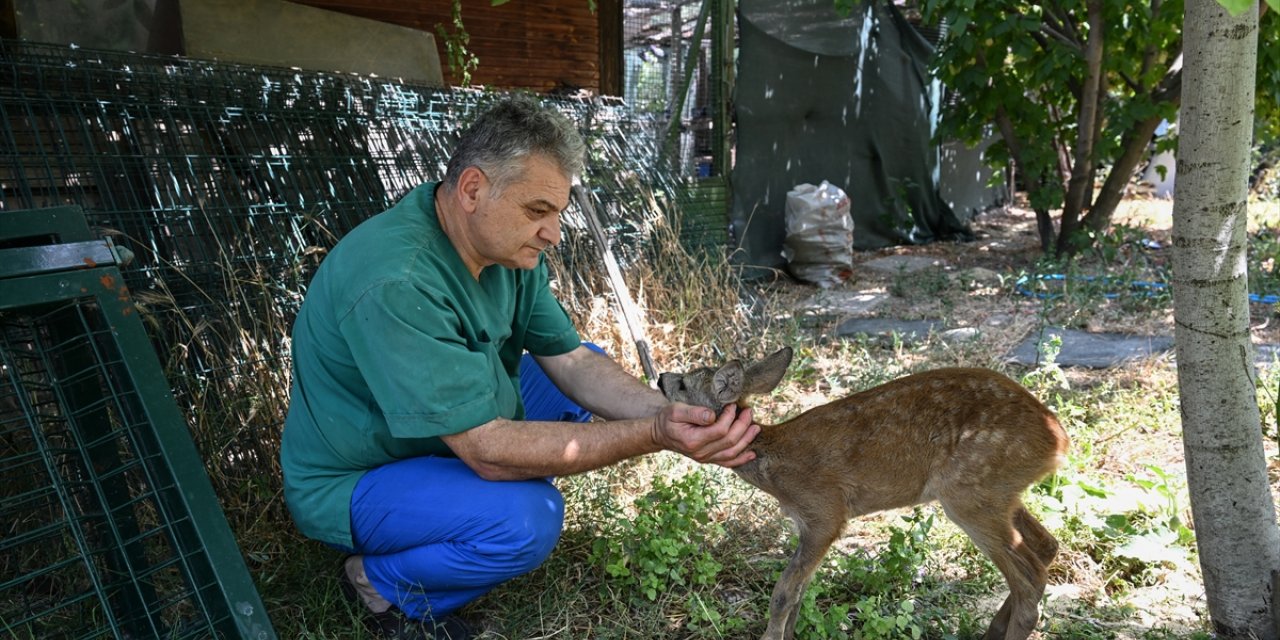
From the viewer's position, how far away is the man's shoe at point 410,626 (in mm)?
3113

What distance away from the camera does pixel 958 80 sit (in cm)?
878

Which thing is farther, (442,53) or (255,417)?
(442,53)

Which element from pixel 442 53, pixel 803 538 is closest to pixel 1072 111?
pixel 442 53

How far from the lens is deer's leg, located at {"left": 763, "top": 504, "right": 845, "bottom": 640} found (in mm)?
3031

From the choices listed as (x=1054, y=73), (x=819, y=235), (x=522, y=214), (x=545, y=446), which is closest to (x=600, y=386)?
(x=545, y=446)

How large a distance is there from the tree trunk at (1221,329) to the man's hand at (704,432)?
1345 millimetres

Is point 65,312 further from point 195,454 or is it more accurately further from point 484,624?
point 484,624

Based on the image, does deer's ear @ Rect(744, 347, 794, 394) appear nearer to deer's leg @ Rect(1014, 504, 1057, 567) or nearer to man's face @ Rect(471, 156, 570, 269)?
man's face @ Rect(471, 156, 570, 269)

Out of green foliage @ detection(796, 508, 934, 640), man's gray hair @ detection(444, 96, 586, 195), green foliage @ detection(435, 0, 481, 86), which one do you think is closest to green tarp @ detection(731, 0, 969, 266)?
green foliage @ detection(435, 0, 481, 86)

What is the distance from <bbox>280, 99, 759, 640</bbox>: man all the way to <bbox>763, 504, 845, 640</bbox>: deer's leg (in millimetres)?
302

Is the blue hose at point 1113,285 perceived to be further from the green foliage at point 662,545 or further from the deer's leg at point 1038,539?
the green foliage at point 662,545

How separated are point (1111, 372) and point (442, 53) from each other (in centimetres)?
557

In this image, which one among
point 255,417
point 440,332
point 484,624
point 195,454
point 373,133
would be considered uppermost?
point 373,133

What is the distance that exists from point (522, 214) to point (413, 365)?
58 cm
